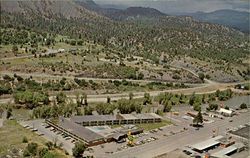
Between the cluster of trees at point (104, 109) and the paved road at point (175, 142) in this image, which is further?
the cluster of trees at point (104, 109)

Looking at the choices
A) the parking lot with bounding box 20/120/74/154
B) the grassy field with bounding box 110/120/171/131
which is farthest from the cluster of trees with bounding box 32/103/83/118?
the grassy field with bounding box 110/120/171/131

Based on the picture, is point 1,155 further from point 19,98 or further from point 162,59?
point 162,59

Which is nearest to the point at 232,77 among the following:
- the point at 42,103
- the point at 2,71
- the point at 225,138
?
the point at 225,138

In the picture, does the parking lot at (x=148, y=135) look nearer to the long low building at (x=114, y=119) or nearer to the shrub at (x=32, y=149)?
the long low building at (x=114, y=119)

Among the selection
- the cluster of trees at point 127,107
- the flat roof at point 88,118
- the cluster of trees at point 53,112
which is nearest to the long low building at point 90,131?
the flat roof at point 88,118

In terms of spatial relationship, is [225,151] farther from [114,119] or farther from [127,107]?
[127,107]

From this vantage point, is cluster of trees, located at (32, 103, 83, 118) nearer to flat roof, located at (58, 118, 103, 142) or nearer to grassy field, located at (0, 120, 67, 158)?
flat roof, located at (58, 118, 103, 142)
